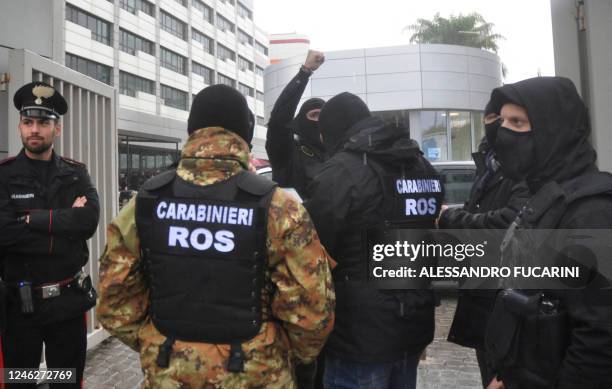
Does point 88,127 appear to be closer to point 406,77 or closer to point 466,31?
point 406,77

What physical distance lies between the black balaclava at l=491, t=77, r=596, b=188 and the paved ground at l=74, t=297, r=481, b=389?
2.66m

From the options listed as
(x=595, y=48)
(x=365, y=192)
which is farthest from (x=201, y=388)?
(x=595, y=48)

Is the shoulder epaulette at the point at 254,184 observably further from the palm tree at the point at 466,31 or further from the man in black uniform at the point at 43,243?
the palm tree at the point at 466,31

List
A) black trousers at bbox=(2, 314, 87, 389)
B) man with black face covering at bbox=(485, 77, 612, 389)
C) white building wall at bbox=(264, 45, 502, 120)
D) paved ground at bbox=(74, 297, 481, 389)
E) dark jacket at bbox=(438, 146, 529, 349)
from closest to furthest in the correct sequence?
1. man with black face covering at bbox=(485, 77, 612, 389)
2. dark jacket at bbox=(438, 146, 529, 349)
3. black trousers at bbox=(2, 314, 87, 389)
4. paved ground at bbox=(74, 297, 481, 389)
5. white building wall at bbox=(264, 45, 502, 120)

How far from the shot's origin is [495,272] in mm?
2326

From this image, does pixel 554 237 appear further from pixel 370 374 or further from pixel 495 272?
pixel 370 374

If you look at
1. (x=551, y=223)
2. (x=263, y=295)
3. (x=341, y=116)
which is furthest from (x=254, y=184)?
(x=551, y=223)

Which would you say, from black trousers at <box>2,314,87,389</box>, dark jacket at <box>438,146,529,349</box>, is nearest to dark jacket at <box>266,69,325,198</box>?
dark jacket at <box>438,146,529,349</box>

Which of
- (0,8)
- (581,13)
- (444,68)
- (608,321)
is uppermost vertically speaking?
(444,68)

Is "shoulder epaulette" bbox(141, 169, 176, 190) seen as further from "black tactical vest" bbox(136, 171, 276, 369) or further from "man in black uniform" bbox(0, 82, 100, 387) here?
"man in black uniform" bbox(0, 82, 100, 387)

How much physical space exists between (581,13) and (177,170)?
2.77 m

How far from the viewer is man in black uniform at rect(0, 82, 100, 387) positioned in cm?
275

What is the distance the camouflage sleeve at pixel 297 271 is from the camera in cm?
172

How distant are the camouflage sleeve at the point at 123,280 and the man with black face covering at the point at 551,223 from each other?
4.63ft
